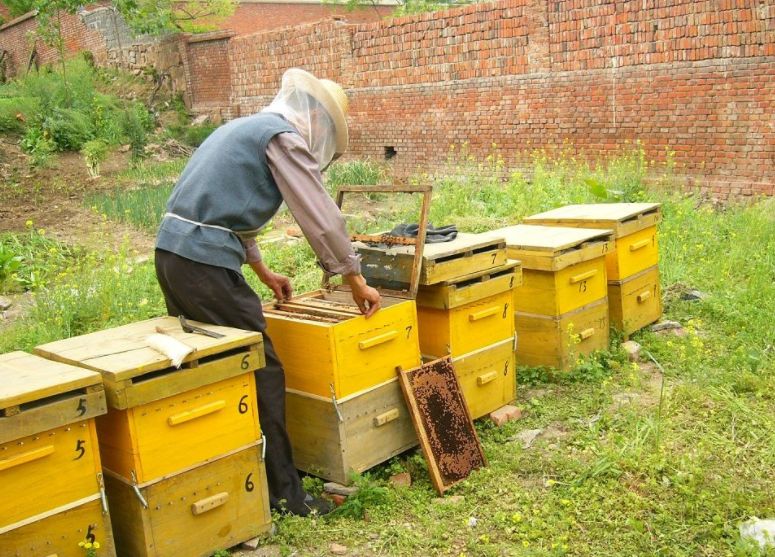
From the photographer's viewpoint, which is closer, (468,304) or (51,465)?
(51,465)

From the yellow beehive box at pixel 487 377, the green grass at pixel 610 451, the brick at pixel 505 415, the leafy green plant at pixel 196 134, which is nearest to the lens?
the green grass at pixel 610 451

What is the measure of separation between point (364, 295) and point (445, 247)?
0.87m

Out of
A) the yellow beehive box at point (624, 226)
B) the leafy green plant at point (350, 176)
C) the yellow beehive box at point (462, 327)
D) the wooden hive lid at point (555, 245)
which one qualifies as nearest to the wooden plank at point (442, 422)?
the yellow beehive box at point (462, 327)

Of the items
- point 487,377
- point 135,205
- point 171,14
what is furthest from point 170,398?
point 171,14

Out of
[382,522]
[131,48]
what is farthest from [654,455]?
[131,48]

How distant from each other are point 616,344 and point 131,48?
22109 millimetres

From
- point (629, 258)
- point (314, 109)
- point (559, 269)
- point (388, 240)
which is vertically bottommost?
point (629, 258)

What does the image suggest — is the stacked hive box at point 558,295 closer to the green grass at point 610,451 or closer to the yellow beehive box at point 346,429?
the green grass at point 610,451

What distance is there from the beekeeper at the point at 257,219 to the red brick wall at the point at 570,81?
8.36 m

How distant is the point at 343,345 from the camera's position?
4.13 meters

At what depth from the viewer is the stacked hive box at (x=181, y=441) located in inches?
131

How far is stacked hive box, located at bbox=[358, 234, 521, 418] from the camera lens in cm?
468

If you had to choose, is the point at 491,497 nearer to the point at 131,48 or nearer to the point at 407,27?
the point at 407,27

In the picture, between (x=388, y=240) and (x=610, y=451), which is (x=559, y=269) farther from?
(x=610, y=451)
